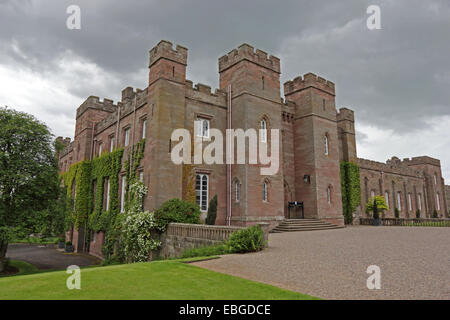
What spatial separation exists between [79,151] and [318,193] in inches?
856

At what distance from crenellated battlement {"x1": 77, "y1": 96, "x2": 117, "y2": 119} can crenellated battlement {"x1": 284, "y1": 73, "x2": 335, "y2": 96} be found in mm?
16657

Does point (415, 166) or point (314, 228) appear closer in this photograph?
point (314, 228)

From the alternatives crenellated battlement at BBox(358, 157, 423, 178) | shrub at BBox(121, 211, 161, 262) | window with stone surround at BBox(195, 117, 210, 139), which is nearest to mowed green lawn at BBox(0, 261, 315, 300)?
shrub at BBox(121, 211, 161, 262)

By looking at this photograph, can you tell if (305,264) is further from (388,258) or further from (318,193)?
(318,193)

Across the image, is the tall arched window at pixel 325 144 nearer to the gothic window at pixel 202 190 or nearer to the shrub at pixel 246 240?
the gothic window at pixel 202 190

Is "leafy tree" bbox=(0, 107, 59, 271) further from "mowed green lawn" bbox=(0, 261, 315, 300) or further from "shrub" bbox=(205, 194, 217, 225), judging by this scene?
"mowed green lawn" bbox=(0, 261, 315, 300)

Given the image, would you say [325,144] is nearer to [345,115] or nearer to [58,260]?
[345,115]

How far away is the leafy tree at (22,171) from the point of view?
15.8m

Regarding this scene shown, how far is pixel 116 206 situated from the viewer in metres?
20.3

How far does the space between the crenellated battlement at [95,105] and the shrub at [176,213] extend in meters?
15.7

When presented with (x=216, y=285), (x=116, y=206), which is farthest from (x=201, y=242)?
(x=116, y=206)

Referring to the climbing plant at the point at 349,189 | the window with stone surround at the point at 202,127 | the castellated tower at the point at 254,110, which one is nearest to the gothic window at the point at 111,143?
the window with stone surround at the point at 202,127

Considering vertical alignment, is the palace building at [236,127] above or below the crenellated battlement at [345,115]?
below

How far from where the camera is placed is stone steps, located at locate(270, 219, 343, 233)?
19016 mm
